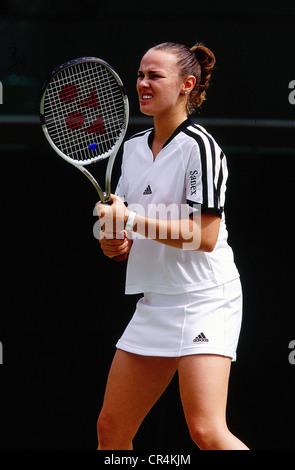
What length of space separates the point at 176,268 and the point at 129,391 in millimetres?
390

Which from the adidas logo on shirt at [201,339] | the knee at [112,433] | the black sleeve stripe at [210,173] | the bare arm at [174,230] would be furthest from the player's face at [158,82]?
the knee at [112,433]

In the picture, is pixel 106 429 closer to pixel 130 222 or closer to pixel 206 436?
pixel 206 436

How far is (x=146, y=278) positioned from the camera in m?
2.84

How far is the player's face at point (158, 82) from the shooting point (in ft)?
9.16

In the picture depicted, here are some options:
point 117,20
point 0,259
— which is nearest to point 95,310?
point 0,259

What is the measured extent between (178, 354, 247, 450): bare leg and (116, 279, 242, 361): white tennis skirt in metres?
0.04

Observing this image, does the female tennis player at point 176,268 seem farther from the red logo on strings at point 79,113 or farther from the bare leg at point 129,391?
the red logo on strings at point 79,113

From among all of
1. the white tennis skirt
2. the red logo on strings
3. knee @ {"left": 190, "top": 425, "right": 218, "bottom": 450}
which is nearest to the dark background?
the red logo on strings

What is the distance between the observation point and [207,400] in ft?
8.70

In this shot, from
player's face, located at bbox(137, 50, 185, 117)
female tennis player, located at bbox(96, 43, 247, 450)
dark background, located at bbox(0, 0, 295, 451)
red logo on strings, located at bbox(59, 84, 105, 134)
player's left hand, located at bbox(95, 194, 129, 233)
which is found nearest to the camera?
player's left hand, located at bbox(95, 194, 129, 233)

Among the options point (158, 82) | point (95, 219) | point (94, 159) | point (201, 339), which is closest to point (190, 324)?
point (201, 339)

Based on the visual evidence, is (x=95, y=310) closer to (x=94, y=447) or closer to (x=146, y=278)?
(x=94, y=447)

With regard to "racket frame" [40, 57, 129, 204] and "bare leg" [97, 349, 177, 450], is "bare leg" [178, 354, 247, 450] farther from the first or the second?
"racket frame" [40, 57, 129, 204]

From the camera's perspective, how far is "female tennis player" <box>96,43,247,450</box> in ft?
8.79
